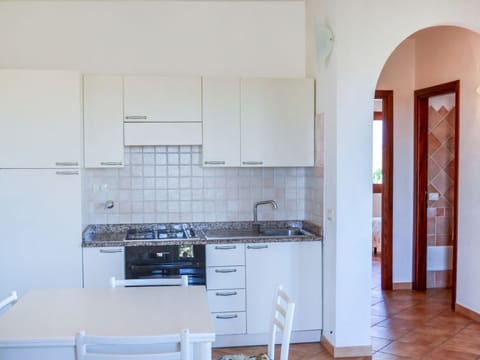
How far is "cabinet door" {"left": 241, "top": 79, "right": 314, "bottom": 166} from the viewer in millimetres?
4324

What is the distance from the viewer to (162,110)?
4.21m

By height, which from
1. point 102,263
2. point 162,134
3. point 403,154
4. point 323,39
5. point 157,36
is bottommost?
point 102,263

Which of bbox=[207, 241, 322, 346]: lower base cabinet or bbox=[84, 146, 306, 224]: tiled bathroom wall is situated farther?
bbox=[84, 146, 306, 224]: tiled bathroom wall

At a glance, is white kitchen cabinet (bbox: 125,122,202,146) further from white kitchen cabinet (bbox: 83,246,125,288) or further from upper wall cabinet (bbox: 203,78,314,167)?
white kitchen cabinet (bbox: 83,246,125,288)

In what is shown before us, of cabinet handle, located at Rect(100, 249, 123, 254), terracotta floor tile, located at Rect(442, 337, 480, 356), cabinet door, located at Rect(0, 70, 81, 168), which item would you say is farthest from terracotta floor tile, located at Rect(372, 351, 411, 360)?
cabinet door, located at Rect(0, 70, 81, 168)

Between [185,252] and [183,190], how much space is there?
0.79 m

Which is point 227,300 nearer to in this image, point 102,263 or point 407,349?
point 102,263

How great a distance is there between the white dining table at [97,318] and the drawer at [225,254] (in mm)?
1280

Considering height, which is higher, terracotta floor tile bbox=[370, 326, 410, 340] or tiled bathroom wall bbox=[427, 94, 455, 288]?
tiled bathroom wall bbox=[427, 94, 455, 288]

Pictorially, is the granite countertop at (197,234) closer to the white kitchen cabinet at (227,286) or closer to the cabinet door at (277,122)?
the white kitchen cabinet at (227,286)

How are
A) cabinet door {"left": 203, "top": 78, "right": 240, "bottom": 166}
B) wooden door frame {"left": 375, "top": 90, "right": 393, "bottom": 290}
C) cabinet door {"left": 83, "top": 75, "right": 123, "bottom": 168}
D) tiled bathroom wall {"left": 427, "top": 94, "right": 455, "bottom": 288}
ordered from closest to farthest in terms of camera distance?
cabinet door {"left": 83, "top": 75, "right": 123, "bottom": 168} < cabinet door {"left": 203, "top": 78, "right": 240, "bottom": 166} < wooden door frame {"left": 375, "top": 90, "right": 393, "bottom": 290} < tiled bathroom wall {"left": 427, "top": 94, "right": 455, "bottom": 288}

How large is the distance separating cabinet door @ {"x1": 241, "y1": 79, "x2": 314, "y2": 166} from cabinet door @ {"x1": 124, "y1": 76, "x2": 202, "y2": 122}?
0.41 m

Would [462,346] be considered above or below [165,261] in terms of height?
below

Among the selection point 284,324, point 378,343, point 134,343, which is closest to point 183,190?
point 378,343
